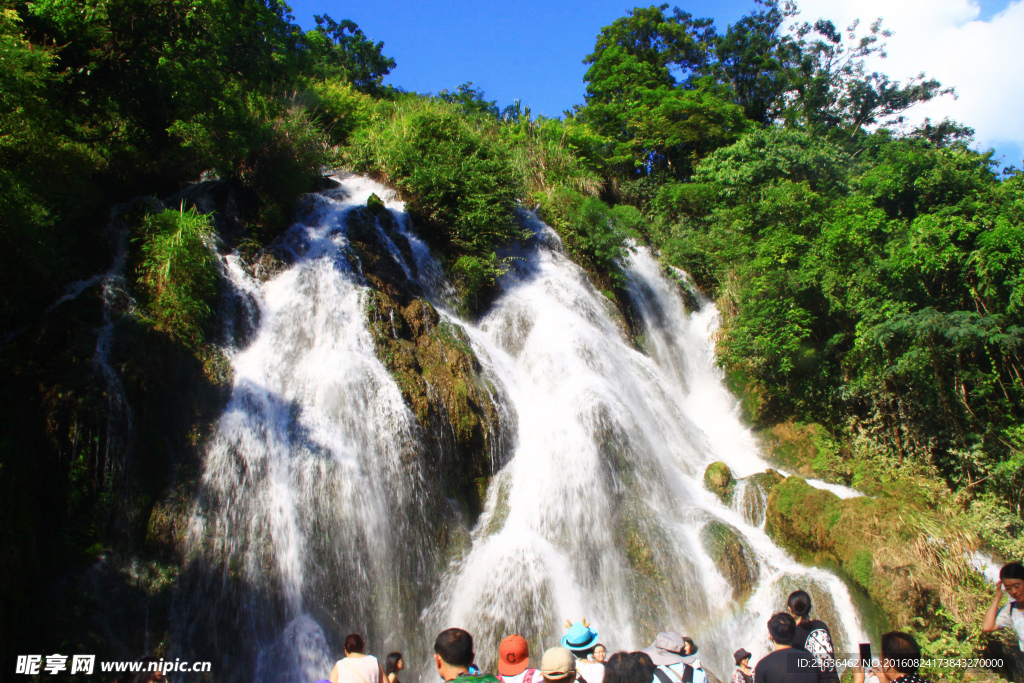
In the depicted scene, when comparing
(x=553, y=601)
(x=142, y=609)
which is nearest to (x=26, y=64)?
(x=142, y=609)

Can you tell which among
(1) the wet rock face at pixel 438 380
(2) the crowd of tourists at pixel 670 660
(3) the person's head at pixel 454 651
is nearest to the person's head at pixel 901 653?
(2) the crowd of tourists at pixel 670 660

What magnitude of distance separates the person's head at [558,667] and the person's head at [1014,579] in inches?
129

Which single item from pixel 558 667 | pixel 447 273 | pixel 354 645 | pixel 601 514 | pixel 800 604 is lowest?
pixel 558 667

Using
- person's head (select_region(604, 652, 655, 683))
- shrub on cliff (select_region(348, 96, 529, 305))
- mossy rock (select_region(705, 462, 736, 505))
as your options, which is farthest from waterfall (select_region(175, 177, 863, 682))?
person's head (select_region(604, 652, 655, 683))

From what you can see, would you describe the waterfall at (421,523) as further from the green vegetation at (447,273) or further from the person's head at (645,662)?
the person's head at (645,662)

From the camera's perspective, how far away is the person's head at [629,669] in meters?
3.24

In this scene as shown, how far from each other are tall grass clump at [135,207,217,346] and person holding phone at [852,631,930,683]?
858 centimetres

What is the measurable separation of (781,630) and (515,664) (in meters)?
1.88

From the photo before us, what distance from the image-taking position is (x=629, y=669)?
129 inches

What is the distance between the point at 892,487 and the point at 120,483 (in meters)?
11.5

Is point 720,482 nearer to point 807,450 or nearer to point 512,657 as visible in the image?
point 807,450

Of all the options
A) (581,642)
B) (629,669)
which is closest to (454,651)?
(629,669)

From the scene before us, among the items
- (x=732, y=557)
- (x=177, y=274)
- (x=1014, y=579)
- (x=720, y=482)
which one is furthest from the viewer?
(x=720, y=482)

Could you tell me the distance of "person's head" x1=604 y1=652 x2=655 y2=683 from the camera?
10.6ft
